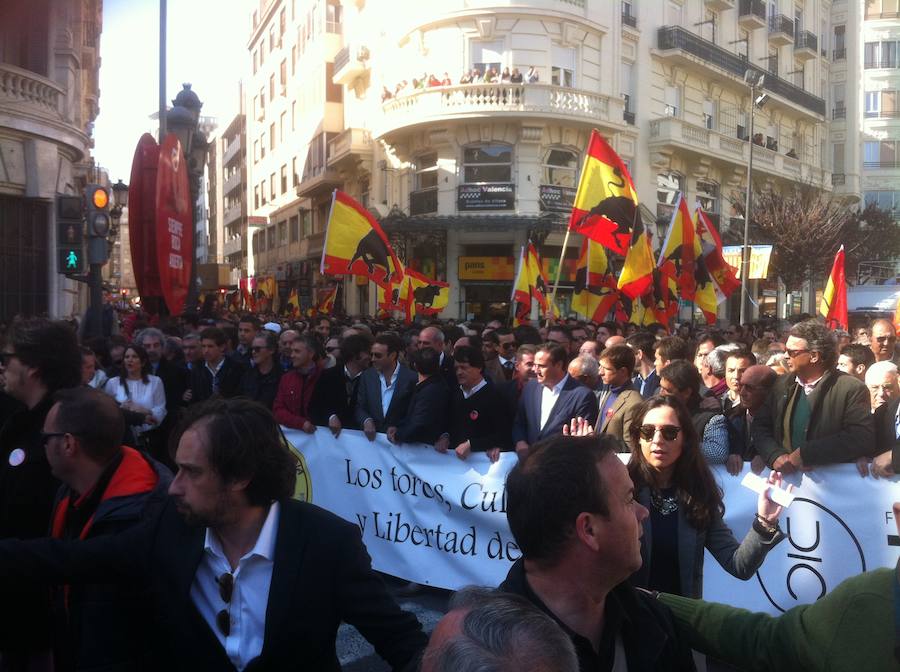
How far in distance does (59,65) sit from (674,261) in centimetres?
1189

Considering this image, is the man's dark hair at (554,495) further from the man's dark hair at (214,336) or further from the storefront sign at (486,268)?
the storefront sign at (486,268)

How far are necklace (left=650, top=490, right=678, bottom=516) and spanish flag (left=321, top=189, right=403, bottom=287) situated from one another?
8.18 m

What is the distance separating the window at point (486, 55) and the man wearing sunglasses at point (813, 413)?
67.5 feet

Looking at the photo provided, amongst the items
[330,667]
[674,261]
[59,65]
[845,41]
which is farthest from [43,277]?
[845,41]

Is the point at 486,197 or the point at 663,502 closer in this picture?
the point at 663,502

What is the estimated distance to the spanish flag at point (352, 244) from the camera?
1097 cm

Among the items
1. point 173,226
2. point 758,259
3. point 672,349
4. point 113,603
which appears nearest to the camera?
point 113,603

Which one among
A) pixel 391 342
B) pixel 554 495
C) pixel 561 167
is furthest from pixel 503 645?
pixel 561 167

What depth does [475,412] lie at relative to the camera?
224 inches

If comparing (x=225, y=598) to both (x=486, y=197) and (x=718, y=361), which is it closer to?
(x=718, y=361)

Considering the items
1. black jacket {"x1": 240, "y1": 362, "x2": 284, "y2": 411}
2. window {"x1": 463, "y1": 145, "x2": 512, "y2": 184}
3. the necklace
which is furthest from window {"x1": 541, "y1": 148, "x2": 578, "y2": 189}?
the necklace

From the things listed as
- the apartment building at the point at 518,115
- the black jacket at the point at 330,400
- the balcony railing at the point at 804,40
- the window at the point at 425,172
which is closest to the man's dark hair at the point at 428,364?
the black jacket at the point at 330,400

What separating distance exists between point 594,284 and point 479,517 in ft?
27.5

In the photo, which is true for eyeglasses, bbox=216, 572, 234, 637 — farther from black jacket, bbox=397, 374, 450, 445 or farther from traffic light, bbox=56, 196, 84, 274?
traffic light, bbox=56, 196, 84, 274
